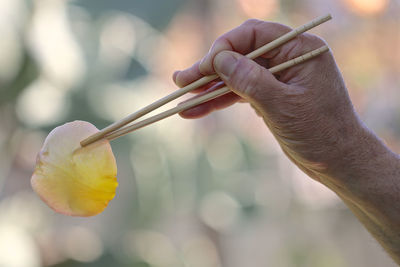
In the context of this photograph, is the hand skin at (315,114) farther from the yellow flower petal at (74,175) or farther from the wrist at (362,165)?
the yellow flower petal at (74,175)

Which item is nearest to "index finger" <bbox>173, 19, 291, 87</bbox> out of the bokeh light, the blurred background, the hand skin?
the hand skin

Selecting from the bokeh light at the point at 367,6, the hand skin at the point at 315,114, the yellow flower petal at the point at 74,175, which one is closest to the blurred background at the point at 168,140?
the bokeh light at the point at 367,6

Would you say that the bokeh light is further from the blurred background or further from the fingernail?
the fingernail

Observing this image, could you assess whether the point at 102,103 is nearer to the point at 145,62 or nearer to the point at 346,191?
the point at 145,62

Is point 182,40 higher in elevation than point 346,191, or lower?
higher

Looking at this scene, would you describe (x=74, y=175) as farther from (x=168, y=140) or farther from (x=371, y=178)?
(x=168, y=140)

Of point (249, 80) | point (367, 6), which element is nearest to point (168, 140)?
point (367, 6)

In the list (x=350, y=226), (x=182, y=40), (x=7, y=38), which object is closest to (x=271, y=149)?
(x=350, y=226)
